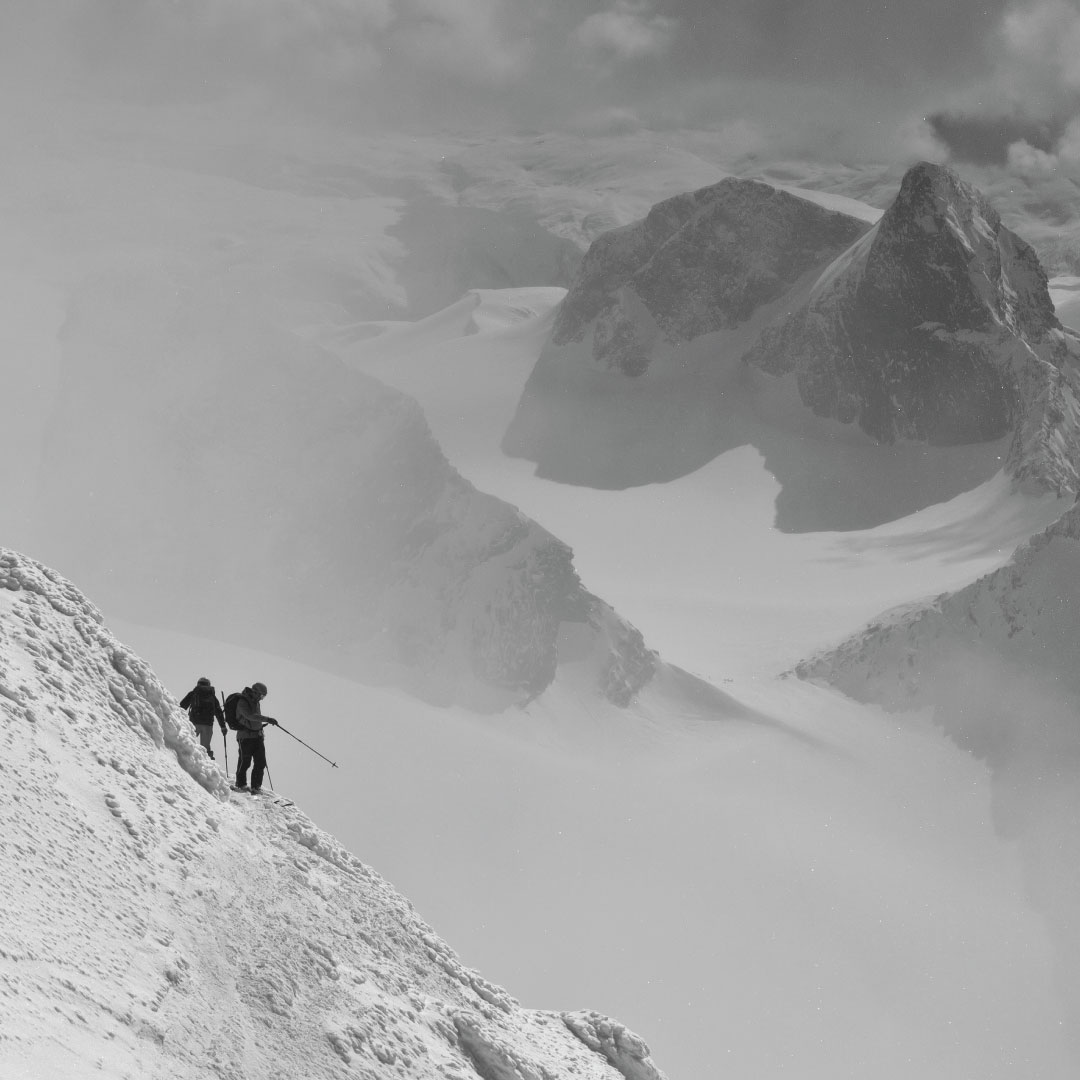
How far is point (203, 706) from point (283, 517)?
7807 cm

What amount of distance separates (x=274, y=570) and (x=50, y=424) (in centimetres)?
2161

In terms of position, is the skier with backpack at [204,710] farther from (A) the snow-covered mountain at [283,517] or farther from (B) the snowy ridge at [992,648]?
(B) the snowy ridge at [992,648]

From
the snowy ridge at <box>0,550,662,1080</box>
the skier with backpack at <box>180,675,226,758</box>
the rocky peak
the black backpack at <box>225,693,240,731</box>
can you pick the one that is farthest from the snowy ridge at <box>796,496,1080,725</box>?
the skier with backpack at <box>180,675,226,758</box>

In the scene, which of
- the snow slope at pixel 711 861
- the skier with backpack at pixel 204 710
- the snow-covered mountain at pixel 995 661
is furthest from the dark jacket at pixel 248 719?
the snow-covered mountain at pixel 995 661

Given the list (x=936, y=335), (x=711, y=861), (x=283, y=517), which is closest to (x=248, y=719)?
(x=711, y=861)

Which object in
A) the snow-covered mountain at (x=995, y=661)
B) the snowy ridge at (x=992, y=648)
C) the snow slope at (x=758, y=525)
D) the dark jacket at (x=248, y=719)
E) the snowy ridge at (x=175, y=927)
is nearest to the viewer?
the snowy ridge at (x=175, y=927)

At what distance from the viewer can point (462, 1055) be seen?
10.4m

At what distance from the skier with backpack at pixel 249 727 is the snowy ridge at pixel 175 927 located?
73cm

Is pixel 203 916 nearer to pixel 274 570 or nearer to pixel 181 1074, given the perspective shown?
pixel 181 1074

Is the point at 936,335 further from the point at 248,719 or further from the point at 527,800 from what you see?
the point at 248,719

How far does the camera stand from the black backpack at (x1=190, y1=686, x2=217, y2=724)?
12.8m

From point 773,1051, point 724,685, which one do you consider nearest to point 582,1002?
point 773,1051

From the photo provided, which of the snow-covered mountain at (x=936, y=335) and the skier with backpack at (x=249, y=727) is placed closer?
the skier with backpack at (x=249, y=727)

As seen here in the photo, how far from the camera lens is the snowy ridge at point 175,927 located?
7992 millimetres
